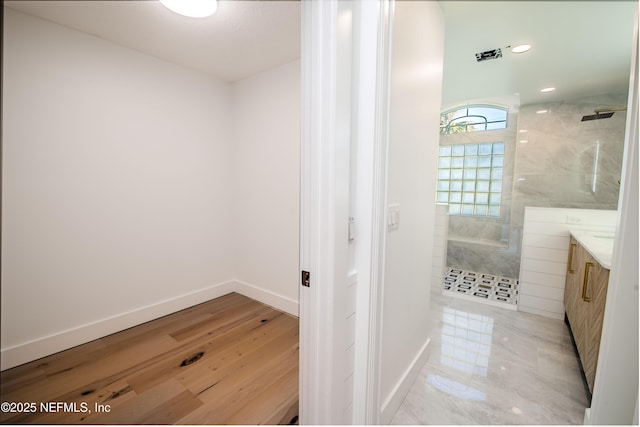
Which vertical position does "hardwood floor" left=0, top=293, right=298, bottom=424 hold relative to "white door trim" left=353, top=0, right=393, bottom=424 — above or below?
below

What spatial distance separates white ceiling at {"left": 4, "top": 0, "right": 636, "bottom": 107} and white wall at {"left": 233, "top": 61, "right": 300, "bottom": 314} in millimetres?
256

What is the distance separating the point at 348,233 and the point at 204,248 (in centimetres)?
214

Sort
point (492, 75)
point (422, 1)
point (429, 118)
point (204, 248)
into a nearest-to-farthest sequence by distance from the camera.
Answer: point (492, 75), point (422, 1), point (429, 118), point (204, 248)

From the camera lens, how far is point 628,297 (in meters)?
0.77

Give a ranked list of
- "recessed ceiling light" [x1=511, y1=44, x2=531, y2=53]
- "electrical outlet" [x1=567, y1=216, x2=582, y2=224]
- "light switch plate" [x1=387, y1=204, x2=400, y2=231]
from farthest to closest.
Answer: "electrical outlet" [x1=567, y1=216, x2=582, y2=224] < "light switch plate" [x1=387, y1=204, x2=400, y2=231] < "recessed ceiling light" [x1=511, y1=44, x2=531, y2=53]

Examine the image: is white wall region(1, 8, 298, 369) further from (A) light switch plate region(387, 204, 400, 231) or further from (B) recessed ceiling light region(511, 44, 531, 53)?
(B) recessed ceiling light region(511, 44, 531, 53)

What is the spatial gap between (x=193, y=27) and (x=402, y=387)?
2.61 metres

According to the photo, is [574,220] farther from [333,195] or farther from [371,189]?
[333,195]

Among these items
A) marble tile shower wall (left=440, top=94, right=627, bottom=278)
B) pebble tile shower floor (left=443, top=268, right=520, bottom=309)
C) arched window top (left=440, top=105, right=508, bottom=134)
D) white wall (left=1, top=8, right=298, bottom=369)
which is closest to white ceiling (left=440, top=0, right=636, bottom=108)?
arched window top (left=440, top=105, right=508, bottom=134)

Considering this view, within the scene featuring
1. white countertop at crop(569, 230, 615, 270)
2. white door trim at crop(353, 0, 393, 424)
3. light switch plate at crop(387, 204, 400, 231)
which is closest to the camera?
white door trim at crop(353, 0, 393, 424)

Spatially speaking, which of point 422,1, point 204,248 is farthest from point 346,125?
point 204,248

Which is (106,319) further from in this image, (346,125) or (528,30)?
(528,30)

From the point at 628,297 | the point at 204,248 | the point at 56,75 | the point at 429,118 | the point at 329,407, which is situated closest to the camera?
the point at 628,297

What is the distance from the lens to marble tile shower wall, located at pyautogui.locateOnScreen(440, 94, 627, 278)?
9.00ft
